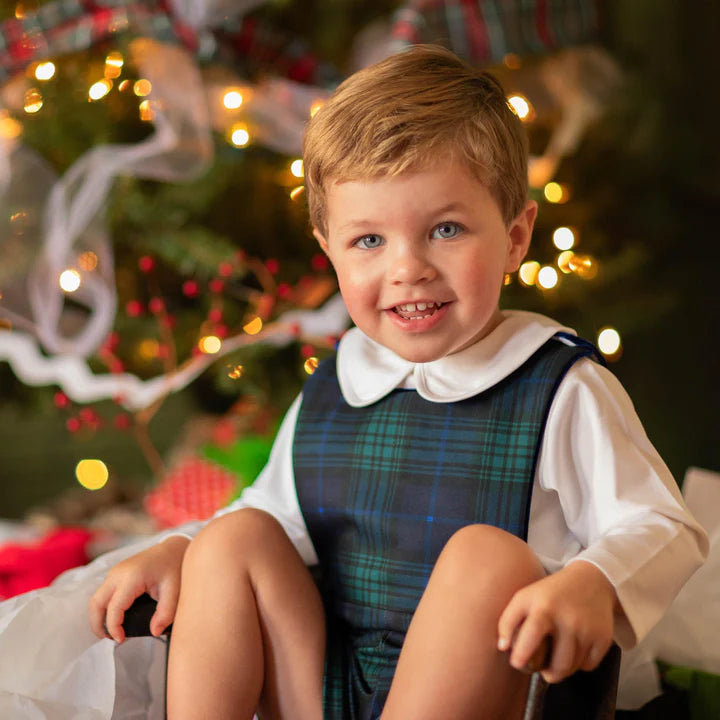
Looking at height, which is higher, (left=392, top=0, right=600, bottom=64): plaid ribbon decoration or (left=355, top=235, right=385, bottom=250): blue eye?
(left=392, top=0, right=600, bottom=64): plaid ribbon decoration

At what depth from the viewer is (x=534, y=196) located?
1535 mm

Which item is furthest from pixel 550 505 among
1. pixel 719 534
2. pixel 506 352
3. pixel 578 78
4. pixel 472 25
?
pixel 578 78

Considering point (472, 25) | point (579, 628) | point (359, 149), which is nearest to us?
point (579, 628)

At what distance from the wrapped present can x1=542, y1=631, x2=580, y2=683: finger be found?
1.19 metres

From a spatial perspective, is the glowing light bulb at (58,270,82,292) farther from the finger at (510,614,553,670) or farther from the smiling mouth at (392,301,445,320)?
the finger at (510,614,553,670)

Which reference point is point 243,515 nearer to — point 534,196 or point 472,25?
point 534,196

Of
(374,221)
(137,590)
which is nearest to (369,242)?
(374,221)

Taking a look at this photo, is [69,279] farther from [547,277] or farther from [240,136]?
[547,277]

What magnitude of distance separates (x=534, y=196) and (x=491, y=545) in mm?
955

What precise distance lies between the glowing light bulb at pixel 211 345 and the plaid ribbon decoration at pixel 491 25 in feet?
1.95

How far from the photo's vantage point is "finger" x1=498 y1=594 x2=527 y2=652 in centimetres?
62

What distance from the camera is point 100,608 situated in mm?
850

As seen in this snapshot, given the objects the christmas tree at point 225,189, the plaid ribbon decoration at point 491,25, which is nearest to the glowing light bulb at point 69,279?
the christmas tree at point 225,189

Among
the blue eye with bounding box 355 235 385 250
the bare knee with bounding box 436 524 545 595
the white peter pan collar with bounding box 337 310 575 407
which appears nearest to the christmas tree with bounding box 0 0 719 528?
the white peter pan collar with bounding box 337 310 575 407
